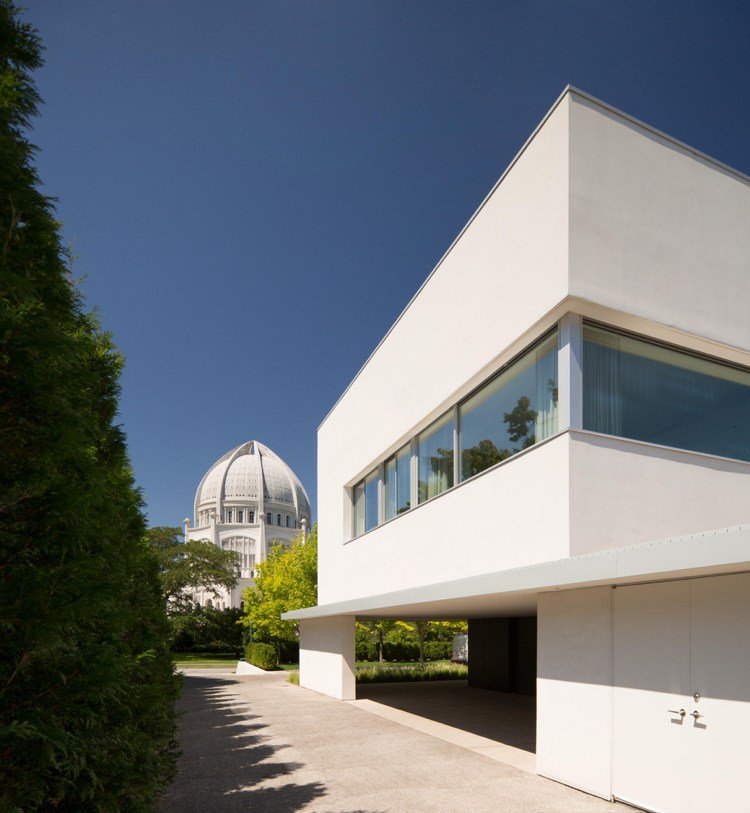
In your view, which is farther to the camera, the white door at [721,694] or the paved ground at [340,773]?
the paved ground at [340,773]

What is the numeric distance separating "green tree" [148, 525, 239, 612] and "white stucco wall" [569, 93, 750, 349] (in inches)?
2094

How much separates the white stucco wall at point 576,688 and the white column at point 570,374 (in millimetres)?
2288

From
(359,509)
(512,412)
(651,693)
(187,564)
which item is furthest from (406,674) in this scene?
(187,564)

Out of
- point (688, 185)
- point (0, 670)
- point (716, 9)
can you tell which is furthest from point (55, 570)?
point (716, 9)

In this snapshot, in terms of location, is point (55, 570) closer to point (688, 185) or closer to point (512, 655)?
point (688, 185)

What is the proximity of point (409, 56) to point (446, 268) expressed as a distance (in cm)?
443

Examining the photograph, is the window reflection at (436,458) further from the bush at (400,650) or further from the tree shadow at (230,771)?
the bush at (400,650)

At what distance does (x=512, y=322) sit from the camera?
33.1 feet

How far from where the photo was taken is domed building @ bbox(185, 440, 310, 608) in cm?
10675

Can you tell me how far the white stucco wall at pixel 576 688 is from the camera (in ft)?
26.2

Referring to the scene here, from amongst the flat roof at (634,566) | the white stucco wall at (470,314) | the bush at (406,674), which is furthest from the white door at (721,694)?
the bush at (406,674)

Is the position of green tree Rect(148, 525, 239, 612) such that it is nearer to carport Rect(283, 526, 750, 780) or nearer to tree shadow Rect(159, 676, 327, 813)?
tree shadow Rect(159, 676, 327, 813)

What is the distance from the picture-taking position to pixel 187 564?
5822 cm

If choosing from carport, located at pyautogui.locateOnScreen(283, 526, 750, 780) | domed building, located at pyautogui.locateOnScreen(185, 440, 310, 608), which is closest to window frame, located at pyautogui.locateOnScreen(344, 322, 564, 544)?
carport, located at pyautogui.locateOnScreen(283, 526, 750, 780)
